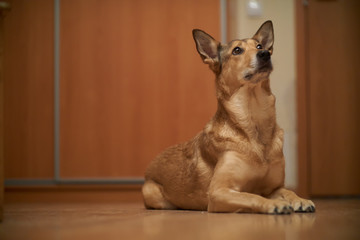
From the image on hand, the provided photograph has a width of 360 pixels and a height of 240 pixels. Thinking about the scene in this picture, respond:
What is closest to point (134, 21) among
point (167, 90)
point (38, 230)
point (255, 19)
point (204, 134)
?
point (167, 90)

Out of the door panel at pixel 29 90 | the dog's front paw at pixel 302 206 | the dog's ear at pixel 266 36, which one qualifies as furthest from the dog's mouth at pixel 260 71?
the door panel at pixel 29 90

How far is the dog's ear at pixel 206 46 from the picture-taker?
2999 mm

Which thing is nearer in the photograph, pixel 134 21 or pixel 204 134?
pixel 204 134

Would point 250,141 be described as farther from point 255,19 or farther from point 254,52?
point 255,19

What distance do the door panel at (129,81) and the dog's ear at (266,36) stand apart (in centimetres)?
201

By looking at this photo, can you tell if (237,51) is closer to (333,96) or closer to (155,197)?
(155,197)

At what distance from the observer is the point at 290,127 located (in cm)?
480

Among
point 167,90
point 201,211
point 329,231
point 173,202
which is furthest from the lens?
point 167,90

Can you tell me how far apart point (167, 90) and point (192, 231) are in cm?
329

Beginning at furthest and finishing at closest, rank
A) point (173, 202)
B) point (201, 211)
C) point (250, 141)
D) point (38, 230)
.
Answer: point (173, 202), point (201, 211), point (250, 141), point (38, 230)

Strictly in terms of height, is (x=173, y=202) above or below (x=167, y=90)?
below

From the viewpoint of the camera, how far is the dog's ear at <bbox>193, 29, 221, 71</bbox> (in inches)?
118

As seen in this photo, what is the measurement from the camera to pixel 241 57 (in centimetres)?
283

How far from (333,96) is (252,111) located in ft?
7.38
